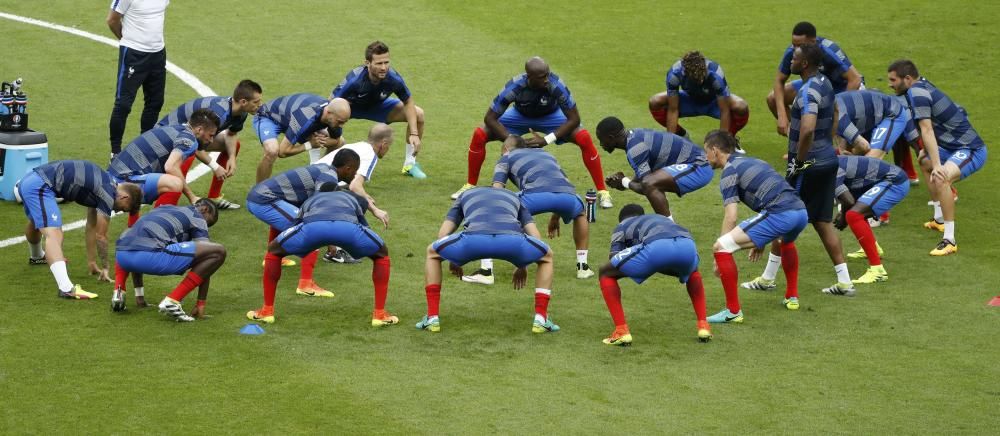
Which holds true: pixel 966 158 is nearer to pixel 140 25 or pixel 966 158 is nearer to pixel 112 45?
pixel 140 25

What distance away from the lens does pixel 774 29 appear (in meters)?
24.2

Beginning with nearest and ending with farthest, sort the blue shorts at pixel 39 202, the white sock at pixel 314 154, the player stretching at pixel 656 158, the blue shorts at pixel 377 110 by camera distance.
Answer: the blue shorts at pixel 39 202, the player stretching at pixel 656 158, the white sock at pixel 314 154, the blue shorts at pixel 377 110

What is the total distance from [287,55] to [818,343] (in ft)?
41.0

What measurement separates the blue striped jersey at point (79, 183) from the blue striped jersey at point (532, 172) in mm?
3829

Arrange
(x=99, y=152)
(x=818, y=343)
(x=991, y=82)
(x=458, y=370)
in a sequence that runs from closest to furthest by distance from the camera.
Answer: (x=458, y=370) → (x=818, y=343) → (x=99, y=152) → (x=991, y=82)

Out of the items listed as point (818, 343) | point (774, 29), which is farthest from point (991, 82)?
point (818, 343)

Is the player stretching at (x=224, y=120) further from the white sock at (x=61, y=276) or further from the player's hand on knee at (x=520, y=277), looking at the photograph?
the player's hand on knee at (x=520, y=277)

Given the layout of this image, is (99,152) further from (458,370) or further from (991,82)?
(991,82)

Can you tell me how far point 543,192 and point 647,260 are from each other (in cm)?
202

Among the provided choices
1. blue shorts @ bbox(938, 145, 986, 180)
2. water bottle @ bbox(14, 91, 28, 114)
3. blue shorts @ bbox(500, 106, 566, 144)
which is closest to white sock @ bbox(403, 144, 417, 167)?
blue shorts @ bbox(500, 106, 566, 144)

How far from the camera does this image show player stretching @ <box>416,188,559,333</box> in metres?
12.4

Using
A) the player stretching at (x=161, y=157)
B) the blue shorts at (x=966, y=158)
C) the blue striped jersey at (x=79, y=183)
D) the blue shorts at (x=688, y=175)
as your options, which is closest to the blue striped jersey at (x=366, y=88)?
the player stretching at (x=161, y=157)

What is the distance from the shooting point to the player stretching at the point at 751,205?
13047mm

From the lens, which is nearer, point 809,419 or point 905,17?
point 809,419
